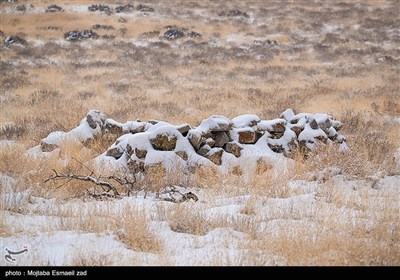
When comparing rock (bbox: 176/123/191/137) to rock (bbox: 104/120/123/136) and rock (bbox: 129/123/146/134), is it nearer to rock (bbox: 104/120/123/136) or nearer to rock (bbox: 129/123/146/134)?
rock (bbox: 129/123/146/134)

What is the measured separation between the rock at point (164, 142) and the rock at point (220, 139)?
3.07ft

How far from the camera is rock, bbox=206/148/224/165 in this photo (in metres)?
7.06

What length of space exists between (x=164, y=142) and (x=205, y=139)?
849 mm

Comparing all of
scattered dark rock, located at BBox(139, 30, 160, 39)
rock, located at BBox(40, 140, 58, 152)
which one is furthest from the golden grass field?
rock, located at BBox(40, 140, 58, 152)

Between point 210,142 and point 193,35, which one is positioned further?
point 193,35

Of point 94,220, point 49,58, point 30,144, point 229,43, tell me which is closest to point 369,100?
point 30,144

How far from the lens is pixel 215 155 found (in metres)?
7.11

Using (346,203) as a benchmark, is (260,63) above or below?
below

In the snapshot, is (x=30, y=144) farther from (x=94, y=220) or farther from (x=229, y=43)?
(x=229, y=43)

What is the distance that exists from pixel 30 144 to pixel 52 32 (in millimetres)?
22973

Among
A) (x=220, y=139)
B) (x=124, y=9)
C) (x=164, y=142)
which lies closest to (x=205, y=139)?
(x=220, y=139)

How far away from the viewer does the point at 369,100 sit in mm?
13953

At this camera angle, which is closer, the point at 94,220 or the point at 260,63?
the point at 94,220

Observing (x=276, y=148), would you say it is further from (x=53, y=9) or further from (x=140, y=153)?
(x=53, y=9)
